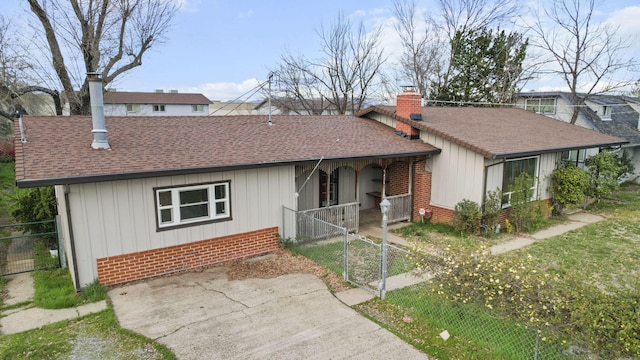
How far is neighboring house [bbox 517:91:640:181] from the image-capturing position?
74.8 ft

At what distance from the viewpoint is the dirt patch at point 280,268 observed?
8.38 metres

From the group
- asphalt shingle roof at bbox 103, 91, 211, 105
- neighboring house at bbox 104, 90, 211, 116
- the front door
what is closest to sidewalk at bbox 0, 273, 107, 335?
the front door

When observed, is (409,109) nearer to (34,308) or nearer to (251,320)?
(251,320)

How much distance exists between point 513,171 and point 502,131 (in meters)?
2.28

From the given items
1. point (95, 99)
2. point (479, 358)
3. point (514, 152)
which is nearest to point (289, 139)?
point (95, 99)

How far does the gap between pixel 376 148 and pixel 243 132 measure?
397 centimetres

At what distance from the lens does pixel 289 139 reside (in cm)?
1166

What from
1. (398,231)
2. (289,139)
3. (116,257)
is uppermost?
(289,139)

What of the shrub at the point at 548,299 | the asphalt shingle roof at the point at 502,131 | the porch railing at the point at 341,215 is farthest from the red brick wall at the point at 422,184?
the shrub at the point at 548,299

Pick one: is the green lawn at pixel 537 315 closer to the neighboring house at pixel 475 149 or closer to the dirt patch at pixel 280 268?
the dirt patch at pixel 280 268

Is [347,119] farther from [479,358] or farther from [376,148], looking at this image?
[479,358]

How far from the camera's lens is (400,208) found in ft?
43.3

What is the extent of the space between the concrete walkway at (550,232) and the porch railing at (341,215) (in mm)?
3802

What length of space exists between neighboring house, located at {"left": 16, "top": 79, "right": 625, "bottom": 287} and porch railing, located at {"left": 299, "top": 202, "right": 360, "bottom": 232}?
0.60 feet
